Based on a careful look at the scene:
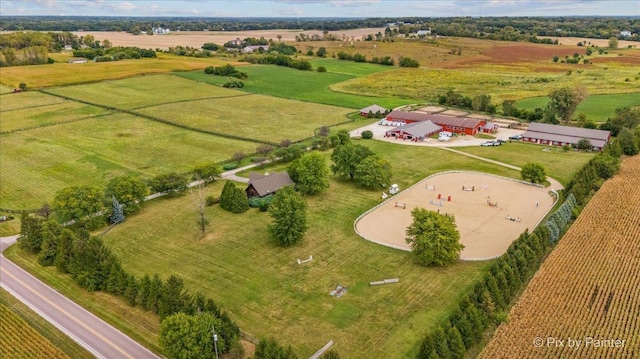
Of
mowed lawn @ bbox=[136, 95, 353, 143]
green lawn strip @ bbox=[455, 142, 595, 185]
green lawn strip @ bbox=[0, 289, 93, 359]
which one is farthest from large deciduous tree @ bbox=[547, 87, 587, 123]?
green lawn strip @ bbox=[0, 289, 93, 359]

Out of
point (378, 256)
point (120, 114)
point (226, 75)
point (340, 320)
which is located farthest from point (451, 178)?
point (226, 75)

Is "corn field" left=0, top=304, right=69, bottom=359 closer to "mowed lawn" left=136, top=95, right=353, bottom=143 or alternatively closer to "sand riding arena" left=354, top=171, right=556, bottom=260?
"sand riding arena" left=354, top=171, right=556, bottom=260

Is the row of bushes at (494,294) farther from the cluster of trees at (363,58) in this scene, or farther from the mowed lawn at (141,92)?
the cluster of trees at (363,58)

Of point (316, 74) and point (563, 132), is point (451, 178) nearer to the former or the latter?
point (563, 132)

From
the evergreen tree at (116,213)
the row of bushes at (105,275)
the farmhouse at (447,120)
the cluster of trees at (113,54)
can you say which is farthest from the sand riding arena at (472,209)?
the cluster of trees at (113,54)

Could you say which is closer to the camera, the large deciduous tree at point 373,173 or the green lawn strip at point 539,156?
the large deciduous tree at point 373,173

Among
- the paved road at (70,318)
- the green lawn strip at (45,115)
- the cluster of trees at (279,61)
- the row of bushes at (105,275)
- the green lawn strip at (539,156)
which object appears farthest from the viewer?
the cluster of trees at (279,61)

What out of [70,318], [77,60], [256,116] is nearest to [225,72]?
[256,116]
